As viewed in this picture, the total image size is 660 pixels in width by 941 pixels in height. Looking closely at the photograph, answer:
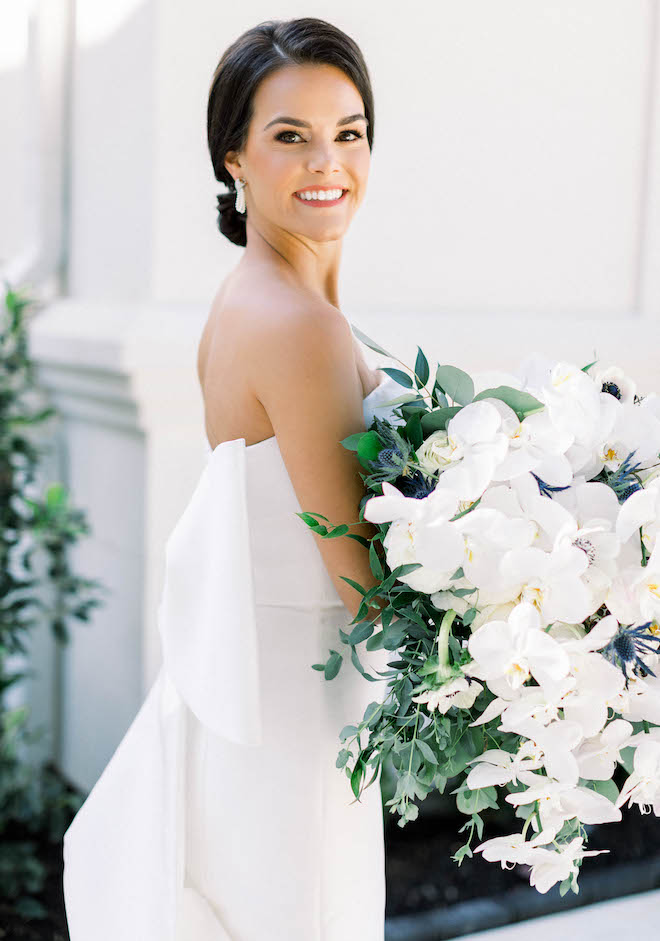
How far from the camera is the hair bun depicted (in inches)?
68.3

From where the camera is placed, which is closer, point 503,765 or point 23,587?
point 503,765

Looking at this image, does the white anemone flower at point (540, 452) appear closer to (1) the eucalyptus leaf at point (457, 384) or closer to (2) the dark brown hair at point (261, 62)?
(1) the eucalyptus leaf at point (457, 384)

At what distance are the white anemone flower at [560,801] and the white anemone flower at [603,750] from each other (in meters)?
0.02

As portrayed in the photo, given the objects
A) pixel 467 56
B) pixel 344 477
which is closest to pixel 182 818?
pixel 344 477

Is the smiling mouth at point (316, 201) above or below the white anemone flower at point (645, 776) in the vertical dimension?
above

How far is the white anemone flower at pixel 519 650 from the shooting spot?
3.59ft

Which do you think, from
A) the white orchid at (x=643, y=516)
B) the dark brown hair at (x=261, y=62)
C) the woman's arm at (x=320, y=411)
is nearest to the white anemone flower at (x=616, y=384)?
the white orchid at (x=643, y=516)

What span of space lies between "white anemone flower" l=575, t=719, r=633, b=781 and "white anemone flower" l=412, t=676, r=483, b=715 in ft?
0.47

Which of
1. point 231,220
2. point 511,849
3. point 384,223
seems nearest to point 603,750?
point 511,849

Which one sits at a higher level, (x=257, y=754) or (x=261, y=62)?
(x=261, y=62)

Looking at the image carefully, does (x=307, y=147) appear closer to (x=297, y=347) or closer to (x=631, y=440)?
(x=297, y=347)

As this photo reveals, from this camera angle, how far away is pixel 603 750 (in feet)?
3.92

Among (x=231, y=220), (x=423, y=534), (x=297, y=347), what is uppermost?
(x=231, y=220)

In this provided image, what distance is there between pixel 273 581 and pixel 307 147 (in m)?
0.59
